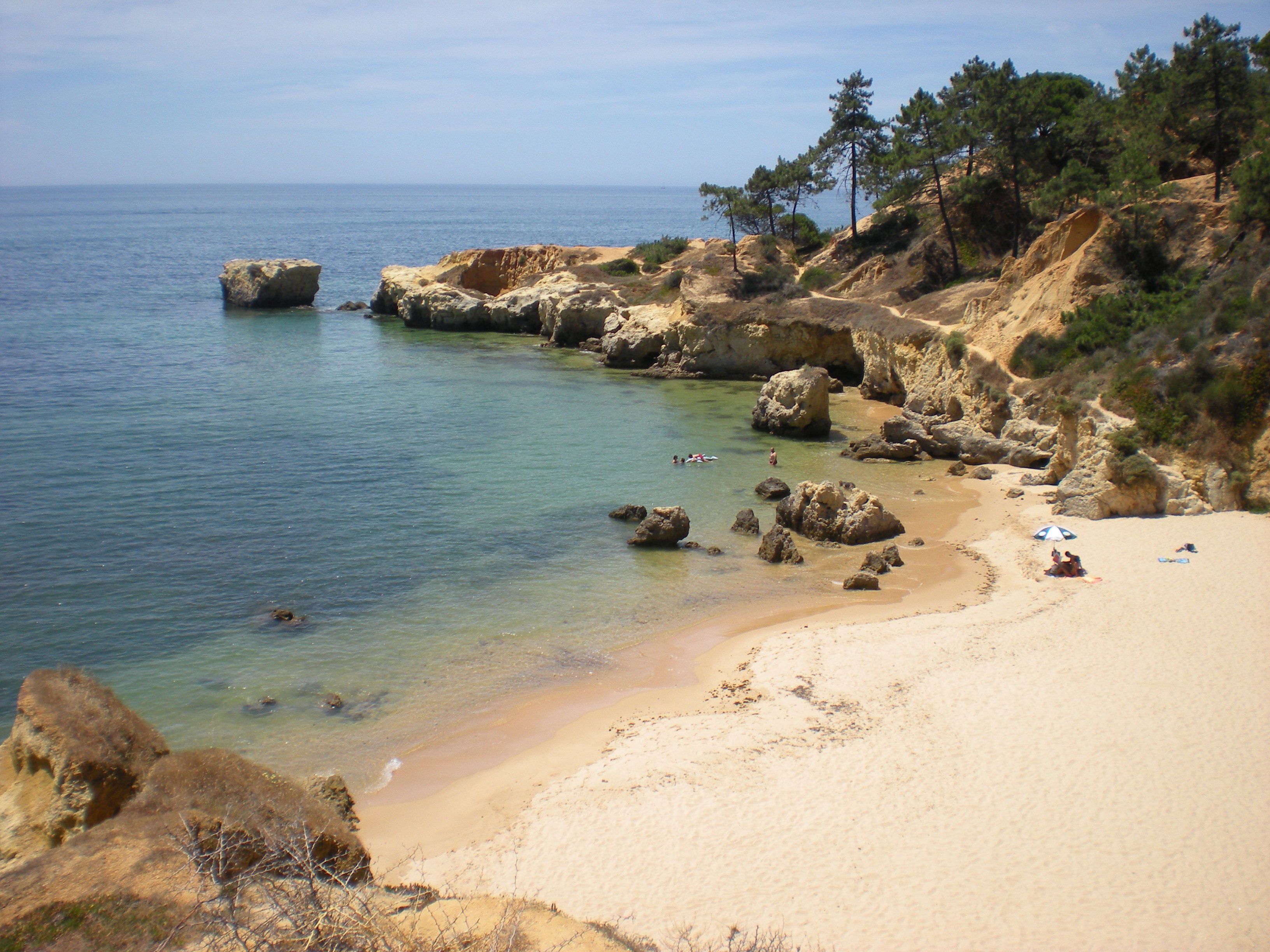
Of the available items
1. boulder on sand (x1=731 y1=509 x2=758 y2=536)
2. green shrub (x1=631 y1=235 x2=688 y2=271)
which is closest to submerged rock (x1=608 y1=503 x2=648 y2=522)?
boulder on sand (x1=731 y1=509 x2=758 y2=536)

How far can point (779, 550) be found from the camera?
945 inches

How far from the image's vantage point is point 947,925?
10391 millimetres

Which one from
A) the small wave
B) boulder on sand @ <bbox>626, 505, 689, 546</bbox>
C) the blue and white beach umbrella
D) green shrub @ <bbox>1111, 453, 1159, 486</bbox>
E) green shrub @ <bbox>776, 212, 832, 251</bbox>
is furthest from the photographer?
green shrub @ <bbox>776, 212, 832, 251</bbox>

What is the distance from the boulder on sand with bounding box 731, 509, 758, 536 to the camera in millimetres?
26172

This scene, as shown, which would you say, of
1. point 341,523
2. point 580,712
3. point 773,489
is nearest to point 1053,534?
point 773,489

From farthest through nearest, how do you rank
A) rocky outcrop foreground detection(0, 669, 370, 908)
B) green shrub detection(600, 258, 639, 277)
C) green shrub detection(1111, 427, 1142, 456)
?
green shrub detection(600, 258, 639, 277) → green shrub detection(1111, 427, 1142, 456) → rocky outcrop foreground detection(0, 669, 370, 908)

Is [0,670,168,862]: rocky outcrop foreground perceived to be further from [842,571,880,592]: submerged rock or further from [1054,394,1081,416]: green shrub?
[1054,394,1081,416]: green shrub

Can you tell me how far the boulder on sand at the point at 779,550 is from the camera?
23938mm

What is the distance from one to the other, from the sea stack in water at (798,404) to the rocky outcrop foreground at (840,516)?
35.3ft

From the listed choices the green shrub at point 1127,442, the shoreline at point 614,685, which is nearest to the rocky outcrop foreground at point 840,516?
the shoreline at point 614,685

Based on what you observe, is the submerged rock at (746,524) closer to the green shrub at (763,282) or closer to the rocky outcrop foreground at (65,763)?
the rocky outcrop foreground at (65,763)

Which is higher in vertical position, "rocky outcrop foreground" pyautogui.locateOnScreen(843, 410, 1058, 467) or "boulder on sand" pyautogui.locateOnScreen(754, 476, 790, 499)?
"rocky outcrop foreground" pyautogui.locateOnScreen(843, 410, 1058, 467)

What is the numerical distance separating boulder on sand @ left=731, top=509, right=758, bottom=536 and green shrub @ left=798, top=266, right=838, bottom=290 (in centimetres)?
3333

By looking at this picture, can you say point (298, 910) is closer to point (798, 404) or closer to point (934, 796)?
point (934, 796)
